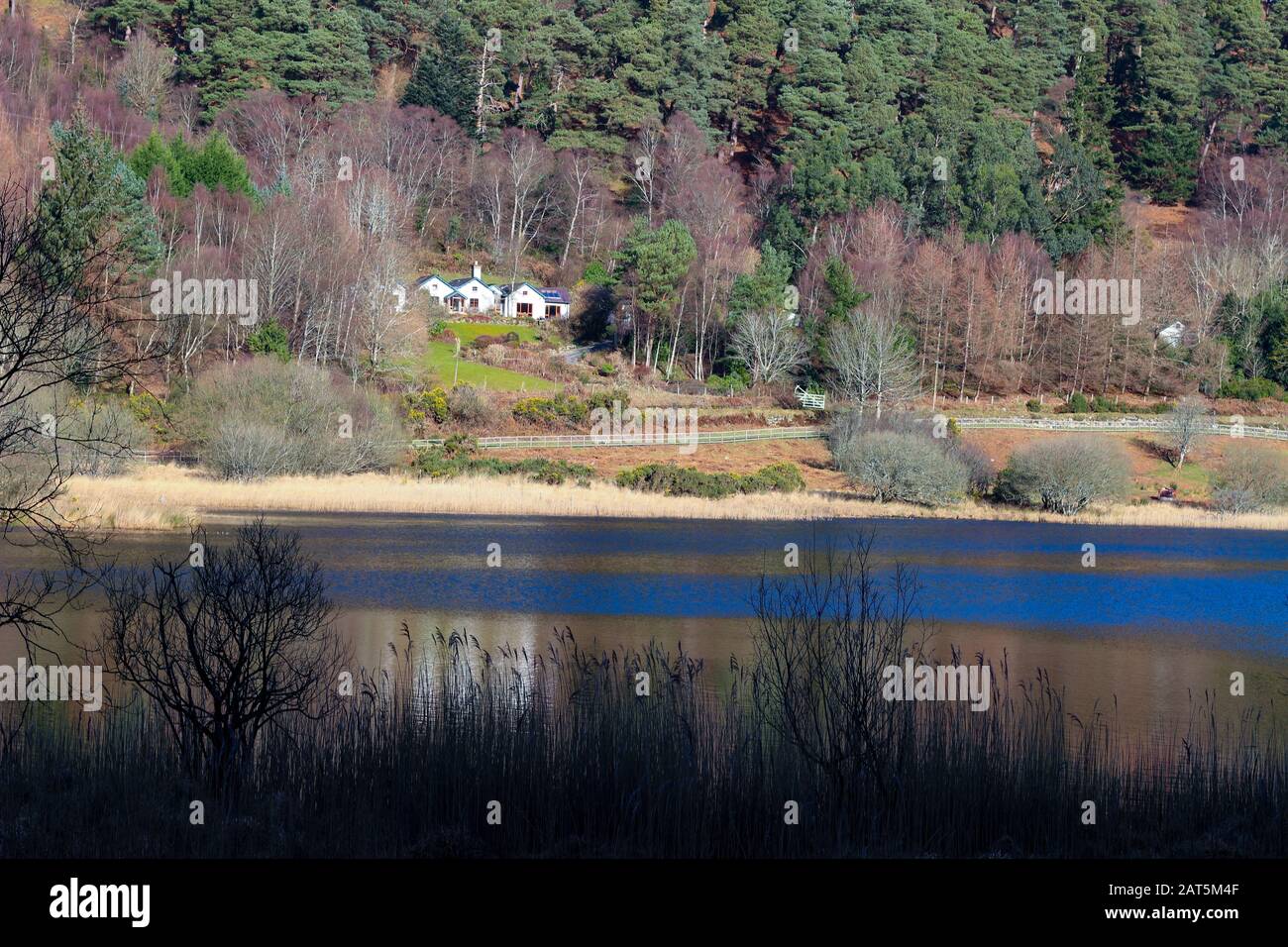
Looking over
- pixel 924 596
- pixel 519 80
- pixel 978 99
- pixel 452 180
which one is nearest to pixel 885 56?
pixel 978 99

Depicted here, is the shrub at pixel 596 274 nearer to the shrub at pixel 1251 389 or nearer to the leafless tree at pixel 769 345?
the leafless tree at pixel 769 345

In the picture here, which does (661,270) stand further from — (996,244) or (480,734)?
(480,734)

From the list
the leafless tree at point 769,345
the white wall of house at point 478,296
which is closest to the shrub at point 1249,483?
the leafless tree at point 769,345

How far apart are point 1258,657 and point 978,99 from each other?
275ft

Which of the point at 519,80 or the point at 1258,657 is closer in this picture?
the point at 1258,657

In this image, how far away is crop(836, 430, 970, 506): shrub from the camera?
49938mm

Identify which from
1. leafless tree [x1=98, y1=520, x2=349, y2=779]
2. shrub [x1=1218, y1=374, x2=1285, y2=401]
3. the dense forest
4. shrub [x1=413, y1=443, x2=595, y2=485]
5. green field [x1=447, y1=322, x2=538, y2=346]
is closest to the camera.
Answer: leafless tree [x1=98, y1=520, x2=349, y2=779]

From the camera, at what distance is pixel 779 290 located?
7231 centimetres

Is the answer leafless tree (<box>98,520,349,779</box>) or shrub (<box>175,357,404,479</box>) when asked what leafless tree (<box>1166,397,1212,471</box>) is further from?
leafless tree (<box>98,520,349,779</box>)

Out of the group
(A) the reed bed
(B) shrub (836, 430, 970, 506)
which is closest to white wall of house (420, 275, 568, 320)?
(B) shrub (836, 430, 970, 506)
